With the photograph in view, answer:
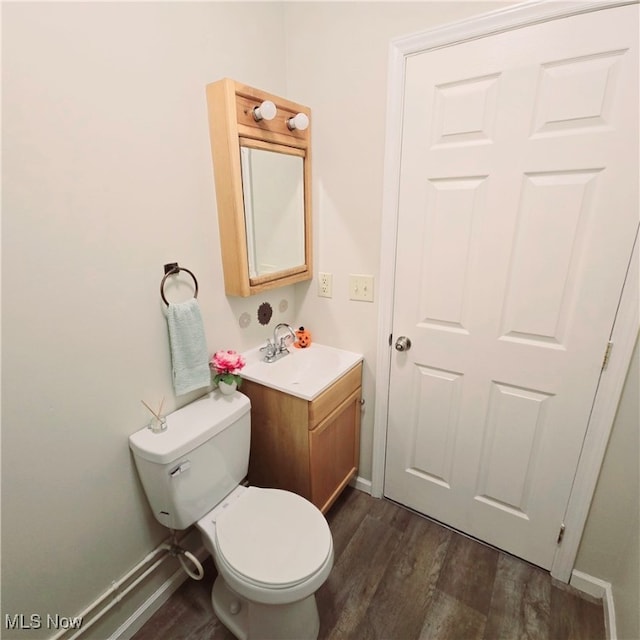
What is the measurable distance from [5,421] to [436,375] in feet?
4.88

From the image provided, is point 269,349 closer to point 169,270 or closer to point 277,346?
point 277,346

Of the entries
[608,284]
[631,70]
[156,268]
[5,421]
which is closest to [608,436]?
[608,284]

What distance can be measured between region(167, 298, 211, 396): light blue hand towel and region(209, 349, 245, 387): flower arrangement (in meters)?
0.06

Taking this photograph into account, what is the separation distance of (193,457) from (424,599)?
1096 millimetres

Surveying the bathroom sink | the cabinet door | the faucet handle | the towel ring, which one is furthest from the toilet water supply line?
the towel ring

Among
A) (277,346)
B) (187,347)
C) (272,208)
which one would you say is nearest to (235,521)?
(187,347)

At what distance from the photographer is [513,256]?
1268 mm

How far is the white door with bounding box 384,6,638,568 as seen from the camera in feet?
3.52

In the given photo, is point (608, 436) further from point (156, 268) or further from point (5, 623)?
point (5, 623)

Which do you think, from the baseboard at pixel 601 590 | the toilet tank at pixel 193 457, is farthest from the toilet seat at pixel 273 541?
the baseboard at pixel 601 590

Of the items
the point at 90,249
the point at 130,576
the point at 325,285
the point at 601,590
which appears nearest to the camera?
the point at 90,249

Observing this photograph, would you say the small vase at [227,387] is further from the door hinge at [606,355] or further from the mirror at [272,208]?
the door hinge at [606,355]

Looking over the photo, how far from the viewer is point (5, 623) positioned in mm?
959

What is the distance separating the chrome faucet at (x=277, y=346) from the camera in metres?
1.66
